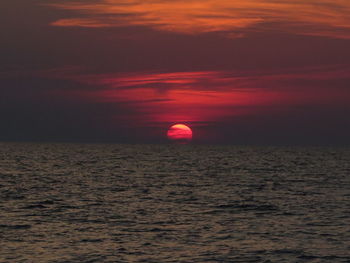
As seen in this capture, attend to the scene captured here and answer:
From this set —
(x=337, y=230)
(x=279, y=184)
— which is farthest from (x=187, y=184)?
(x=337, y=230)

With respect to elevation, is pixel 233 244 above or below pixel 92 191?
below

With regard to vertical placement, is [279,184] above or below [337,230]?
above

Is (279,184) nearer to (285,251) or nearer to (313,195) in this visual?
(313,195)

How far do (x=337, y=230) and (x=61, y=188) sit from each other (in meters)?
32.7

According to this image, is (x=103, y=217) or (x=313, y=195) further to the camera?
(x=313, y=195)

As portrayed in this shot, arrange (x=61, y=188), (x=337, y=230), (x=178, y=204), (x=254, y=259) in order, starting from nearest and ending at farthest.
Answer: (x=254, y=259) → (x=337, y=230) → (x=178, y=204) → (x=61, y=188)

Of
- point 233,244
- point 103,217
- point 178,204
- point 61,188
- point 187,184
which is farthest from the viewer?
point 187,184

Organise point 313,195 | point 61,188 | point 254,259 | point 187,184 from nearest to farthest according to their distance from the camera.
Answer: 1. point 254,259
2. point 313,195
3. point 61,188
4. point 187,184

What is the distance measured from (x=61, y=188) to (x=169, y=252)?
3368cm

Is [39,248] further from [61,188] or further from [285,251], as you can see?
[61,188]

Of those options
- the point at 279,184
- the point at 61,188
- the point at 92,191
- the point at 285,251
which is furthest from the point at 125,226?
the point at 279,184

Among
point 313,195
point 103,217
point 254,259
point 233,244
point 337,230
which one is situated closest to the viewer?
point 254,259

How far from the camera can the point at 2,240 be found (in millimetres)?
30250

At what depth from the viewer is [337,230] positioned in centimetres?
3381
